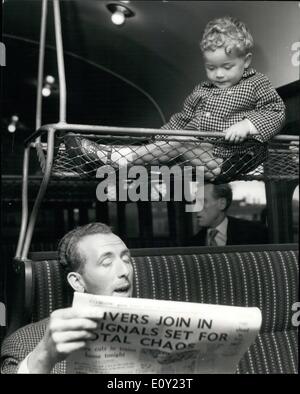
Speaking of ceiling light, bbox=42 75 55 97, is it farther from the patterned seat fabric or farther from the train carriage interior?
the patterned seat fabric

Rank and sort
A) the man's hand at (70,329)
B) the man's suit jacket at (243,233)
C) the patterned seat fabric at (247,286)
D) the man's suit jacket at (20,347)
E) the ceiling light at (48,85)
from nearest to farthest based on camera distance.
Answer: the man's hand at (70,329), the man's suit jacket at (20,347), the patterned seat fabric at (247,286), the man's suit jacket at (243,233), the ceiling light at (48,85)

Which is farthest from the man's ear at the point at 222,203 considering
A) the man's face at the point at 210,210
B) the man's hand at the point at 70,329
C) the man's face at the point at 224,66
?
the man's hand at the point at 70,329

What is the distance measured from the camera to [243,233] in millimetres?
3078

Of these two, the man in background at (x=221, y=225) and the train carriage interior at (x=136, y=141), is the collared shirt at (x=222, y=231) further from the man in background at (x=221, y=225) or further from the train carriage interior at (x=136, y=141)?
the train carriage interior at (x=136, y=141)

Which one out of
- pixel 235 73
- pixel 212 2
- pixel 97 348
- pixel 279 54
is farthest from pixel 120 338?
pixel 212 2

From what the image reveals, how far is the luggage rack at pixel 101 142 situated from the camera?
1470 millimetres

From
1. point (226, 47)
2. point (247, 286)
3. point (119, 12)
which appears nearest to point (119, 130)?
point (226, 47)

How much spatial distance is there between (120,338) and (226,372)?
320mm

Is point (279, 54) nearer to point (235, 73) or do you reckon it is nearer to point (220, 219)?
point (235, 73)

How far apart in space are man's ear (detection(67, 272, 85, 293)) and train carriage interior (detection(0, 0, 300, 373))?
15 centimetres

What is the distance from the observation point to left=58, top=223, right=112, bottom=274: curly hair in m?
1.64

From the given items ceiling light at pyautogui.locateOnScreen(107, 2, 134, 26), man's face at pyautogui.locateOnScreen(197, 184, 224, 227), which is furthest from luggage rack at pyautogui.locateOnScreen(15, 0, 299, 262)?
man's face at pyautogui.locateOnScreen(197, 184, 224, 227)

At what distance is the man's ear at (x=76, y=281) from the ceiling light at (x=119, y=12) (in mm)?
1390

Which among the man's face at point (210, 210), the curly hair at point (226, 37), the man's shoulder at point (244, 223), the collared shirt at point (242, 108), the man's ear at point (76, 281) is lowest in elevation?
the man's ear at point (76, 281)
